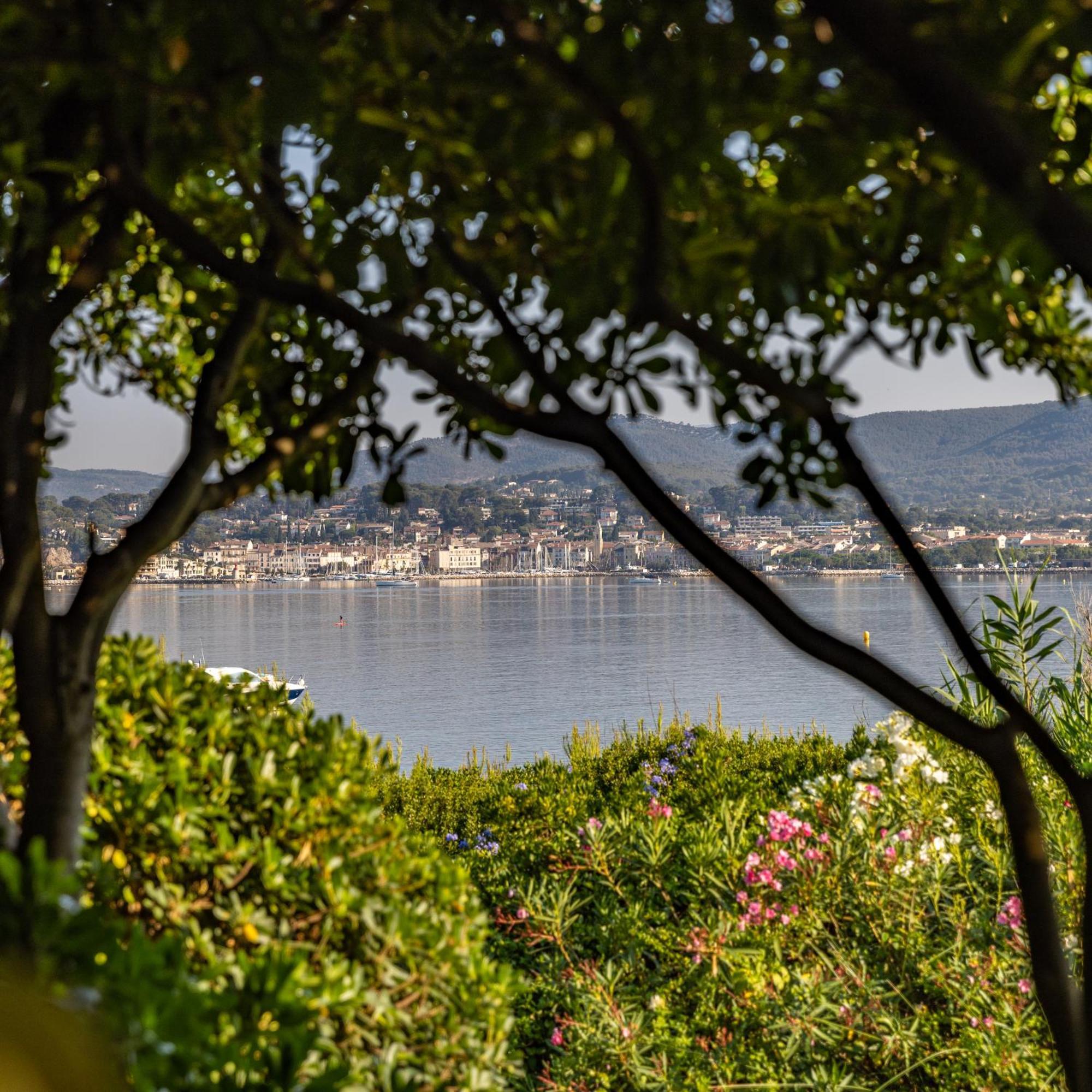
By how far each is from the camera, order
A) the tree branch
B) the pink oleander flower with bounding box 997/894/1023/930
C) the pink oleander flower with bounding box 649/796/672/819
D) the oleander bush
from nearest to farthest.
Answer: the tree branch → the oleander bush → the pink oleander flower with bounding box 997/894/1023/930 → the pink oleander flower with bounding box 649/796/672/819

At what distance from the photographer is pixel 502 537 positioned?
77.8 meters

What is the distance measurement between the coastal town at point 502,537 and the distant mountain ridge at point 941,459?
12.3 feet

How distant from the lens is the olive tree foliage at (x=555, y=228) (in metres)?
1.15

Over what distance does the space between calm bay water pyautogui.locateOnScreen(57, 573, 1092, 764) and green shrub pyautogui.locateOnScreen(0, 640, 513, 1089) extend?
537mm

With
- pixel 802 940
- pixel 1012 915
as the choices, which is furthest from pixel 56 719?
pixel 1012 915

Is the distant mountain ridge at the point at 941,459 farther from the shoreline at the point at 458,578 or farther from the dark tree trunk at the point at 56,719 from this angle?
the dark tree trunk at the point at 56,719

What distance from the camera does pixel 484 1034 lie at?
1730mm

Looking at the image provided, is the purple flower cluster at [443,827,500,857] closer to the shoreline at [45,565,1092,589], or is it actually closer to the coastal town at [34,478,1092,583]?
the coastal town at [34,478,1092,583]

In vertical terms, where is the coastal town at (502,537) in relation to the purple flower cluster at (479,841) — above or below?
above

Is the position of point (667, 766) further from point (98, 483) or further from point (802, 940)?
point (98, 483)

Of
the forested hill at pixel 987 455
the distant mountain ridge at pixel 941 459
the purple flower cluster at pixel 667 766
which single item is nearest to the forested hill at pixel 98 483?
the distant mountain ridge at pixel 941 459

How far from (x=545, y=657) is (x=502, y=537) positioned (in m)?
39.6

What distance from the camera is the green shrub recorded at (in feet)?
5.08

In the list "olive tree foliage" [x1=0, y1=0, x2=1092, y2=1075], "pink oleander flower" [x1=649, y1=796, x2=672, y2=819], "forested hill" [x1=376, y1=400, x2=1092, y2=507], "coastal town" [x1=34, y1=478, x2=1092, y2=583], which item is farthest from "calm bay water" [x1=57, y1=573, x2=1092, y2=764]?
"forested hill" [x1=376, y1=400, x2=1092, y2=507]
